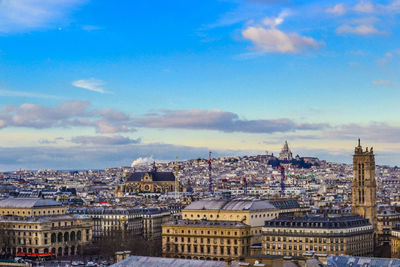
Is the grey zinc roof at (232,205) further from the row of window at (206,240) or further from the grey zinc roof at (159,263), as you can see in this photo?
the grey zinc roof at (159,263)

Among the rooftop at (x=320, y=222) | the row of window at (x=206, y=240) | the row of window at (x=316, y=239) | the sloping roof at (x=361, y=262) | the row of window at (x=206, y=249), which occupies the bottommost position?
the row of window at (x=206, y=249)

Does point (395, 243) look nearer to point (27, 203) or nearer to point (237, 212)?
point (237, 212)

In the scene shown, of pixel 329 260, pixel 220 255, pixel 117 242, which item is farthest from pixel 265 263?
pixel 117 242

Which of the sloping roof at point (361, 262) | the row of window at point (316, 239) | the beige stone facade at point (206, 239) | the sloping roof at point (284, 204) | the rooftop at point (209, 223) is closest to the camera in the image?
the sloping roof at point (361, 262)

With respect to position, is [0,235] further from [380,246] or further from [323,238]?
[380,246]

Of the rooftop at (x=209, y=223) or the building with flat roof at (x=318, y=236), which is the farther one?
the rooftop at (x=209, y=223)

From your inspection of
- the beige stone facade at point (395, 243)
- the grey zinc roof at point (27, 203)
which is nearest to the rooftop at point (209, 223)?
the beige stone facade at point (395, 243)

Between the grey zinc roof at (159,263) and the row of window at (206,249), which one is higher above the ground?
the grey zinc roof at (159,263)

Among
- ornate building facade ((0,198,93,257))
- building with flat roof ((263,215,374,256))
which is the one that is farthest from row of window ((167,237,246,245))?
ornate building facade ((0,198,93,257))

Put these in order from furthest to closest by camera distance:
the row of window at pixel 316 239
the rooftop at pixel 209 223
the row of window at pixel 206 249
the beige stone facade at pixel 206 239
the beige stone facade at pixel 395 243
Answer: the rooftop at pixel 209 223, the beige stone facade at pixel 206 239, the row of window at pixel 206 249, the beige stone facade at pixel 395 243, the row of window at pixel 316 239
